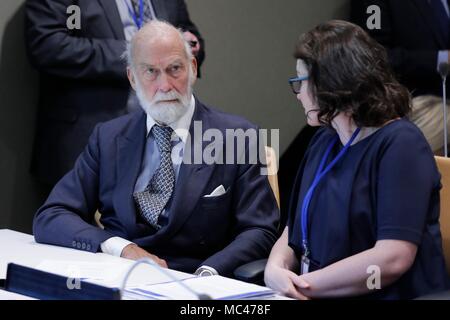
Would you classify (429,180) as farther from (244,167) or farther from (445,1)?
(445,1)

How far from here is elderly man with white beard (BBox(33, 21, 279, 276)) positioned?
3.00 m

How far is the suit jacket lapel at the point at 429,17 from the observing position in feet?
15.6

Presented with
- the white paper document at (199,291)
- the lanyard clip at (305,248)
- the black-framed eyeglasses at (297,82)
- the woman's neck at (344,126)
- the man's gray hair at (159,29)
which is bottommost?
the white paper document at (199,291)

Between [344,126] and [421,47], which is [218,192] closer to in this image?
[344,126]

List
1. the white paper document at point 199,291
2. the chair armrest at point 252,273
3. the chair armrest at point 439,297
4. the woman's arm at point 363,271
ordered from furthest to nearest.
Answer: the chair armrest at point 252,273, the woman's arm at point 363,271, the white paper document at point 199,291, the chair armrest at point 439,297

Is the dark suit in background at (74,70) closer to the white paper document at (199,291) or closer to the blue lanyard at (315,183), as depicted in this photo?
the blue lanyard at (315,183)

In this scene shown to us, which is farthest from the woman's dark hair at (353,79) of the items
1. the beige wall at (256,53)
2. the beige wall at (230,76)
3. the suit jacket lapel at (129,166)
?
the beige wall at (256,53)

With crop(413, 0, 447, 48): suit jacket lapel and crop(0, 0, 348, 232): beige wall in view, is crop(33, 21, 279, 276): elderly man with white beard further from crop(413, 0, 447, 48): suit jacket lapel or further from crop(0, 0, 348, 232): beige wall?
crop(413, 0, 447, 48): suit jacket lapel

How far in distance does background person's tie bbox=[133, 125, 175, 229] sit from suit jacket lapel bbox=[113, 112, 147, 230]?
0.04 metres

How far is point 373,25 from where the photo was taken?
16.1ft

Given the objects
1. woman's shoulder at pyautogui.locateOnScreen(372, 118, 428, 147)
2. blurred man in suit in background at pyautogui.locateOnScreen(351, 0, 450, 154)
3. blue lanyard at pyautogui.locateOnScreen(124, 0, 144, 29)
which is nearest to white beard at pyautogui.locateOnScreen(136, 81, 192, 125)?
woman's shoulder at pyautogui.locateOnScreen(372, 118, 428, 147)

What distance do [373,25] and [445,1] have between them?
0.41 metres

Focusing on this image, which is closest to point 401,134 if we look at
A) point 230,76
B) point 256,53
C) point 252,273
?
point 252,273

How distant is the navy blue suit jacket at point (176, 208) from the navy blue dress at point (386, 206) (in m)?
0.48
